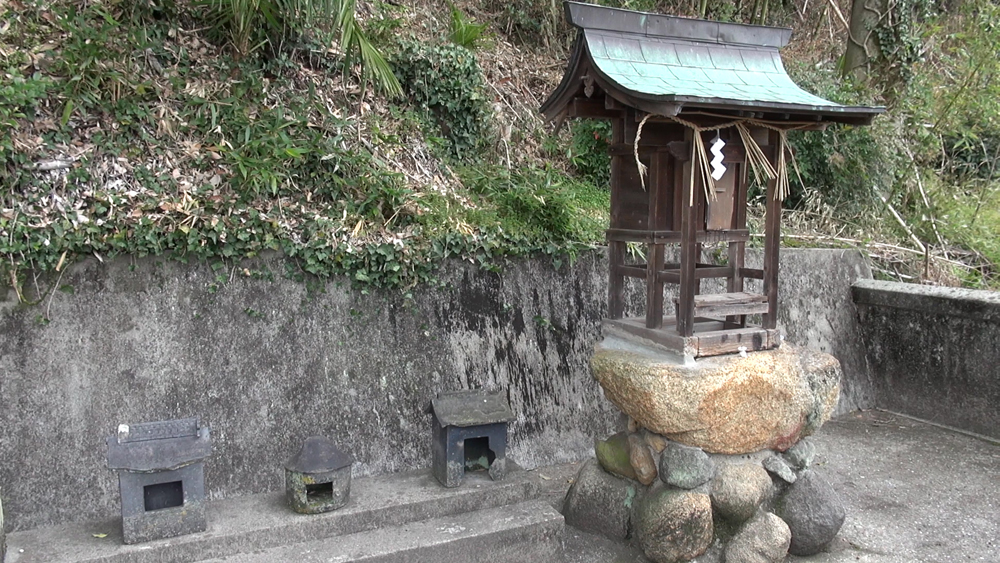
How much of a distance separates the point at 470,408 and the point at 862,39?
7.25 m

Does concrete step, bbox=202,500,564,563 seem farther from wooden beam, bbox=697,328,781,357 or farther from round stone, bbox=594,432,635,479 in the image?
wooden beam, bbox=697,328,781,357

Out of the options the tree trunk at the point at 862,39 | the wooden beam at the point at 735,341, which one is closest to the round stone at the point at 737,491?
the wooden beam at the point at 735,341

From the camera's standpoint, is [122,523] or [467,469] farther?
[467,469]

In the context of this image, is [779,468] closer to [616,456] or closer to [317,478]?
[616,456]

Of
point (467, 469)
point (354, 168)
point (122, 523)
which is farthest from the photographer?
point (354, 168)

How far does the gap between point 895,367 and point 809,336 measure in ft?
2.82

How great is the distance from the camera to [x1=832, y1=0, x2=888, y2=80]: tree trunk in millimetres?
7938

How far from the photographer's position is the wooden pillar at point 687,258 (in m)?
3.64

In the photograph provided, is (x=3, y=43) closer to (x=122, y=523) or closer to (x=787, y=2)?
(x=122, y=523)

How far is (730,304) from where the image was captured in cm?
381

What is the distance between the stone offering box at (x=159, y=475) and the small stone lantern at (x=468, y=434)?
1313 mm

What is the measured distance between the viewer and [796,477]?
3867mm

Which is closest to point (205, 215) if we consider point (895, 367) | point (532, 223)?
point (532, 223)

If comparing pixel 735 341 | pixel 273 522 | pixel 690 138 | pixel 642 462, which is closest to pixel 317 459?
pixel 273 522
